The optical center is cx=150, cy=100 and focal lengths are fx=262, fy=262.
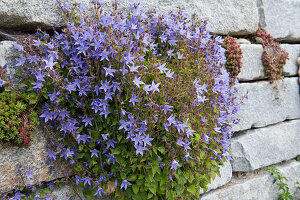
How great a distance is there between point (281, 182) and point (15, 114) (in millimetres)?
3181

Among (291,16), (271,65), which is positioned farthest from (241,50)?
(291,16)

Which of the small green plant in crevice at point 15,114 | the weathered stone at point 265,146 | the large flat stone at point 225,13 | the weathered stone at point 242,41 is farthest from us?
the weathered stone at point 242,41

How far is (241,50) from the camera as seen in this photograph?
315 cm

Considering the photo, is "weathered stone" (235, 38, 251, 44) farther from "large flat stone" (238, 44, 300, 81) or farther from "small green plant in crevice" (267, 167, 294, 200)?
"small green plant in crevice" (267, 167, 294, 200)

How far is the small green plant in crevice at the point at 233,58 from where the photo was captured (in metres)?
3.06

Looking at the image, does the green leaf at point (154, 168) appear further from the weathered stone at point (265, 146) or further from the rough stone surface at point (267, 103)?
the rough stone surface at point (267, 103)

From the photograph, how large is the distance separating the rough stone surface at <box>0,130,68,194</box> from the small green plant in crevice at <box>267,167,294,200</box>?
105 inches

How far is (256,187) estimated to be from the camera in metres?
3.26

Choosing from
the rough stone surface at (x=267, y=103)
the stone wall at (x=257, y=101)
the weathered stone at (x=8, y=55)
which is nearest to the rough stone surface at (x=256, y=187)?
the stone wall at (x=257, y=101)

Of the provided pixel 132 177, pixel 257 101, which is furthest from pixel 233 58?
pixel 132 177

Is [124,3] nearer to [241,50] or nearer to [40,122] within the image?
[40,122]

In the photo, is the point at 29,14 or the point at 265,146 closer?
the point at 29,14

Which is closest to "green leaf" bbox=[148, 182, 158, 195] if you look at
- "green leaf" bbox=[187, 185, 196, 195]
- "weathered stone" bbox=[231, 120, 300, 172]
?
"green leaf" bbox=[187, 185, 196, 195]

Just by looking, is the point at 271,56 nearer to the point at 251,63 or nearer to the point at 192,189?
the point at 251,63
